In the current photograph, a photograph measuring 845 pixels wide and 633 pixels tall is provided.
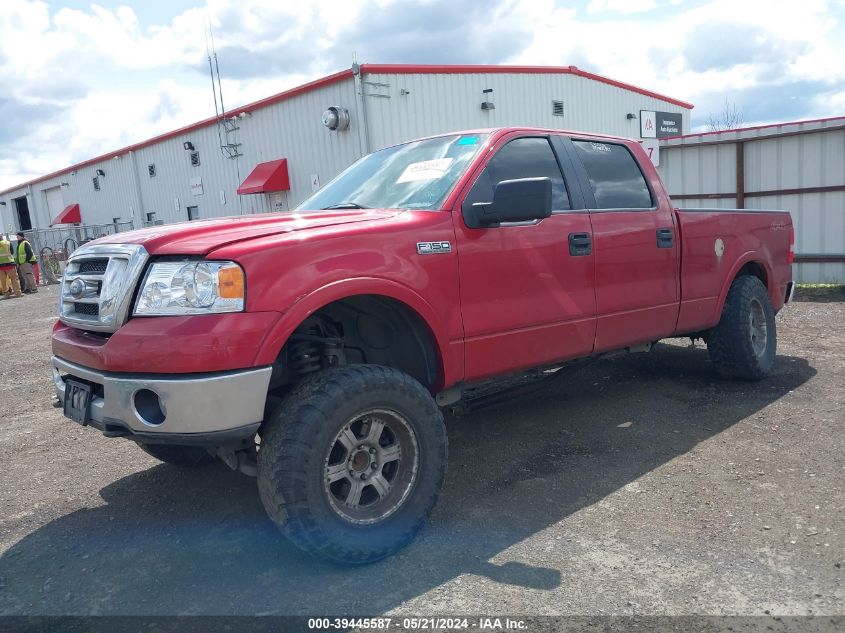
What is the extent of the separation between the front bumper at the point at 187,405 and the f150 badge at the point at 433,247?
103 centimetres

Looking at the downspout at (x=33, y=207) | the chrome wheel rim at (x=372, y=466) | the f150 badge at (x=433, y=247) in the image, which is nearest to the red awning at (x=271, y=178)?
the f150 badge at (x=433, y=247)

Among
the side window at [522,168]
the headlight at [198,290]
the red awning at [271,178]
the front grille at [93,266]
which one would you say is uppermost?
the red awning at [271,178]

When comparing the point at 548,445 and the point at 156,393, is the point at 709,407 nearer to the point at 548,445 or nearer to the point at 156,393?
the point at 548,445

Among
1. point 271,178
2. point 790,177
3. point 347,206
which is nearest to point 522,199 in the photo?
point 347,206

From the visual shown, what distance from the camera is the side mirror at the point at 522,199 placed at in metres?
3.63

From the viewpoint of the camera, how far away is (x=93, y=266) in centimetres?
350

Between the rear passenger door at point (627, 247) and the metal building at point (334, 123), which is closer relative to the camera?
the rear passenger door at point (627, 247)

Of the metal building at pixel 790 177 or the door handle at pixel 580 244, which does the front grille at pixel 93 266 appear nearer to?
the door handle at pixel 580 244

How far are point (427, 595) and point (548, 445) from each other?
78.9 inches

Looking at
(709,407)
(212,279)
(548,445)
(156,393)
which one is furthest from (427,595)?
(709,407)

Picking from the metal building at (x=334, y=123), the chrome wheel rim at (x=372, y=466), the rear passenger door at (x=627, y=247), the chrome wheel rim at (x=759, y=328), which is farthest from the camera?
the metal building at (x=334, y=123)

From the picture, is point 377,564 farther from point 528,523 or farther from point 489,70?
point 489,70

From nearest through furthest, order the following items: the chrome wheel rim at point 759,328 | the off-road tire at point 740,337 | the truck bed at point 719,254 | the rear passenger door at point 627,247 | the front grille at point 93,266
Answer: the front grille at point 93,266 → the rear passenger door at point 627,247 → the truck bed at point 719,254 → the off-road tire at point 740,337 → the chrome wheel rim at point 759,328

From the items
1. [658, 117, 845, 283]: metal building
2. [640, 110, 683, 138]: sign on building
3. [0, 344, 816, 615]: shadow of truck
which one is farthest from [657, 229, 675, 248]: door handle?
[640, 110, 683, 138]: sign on building
